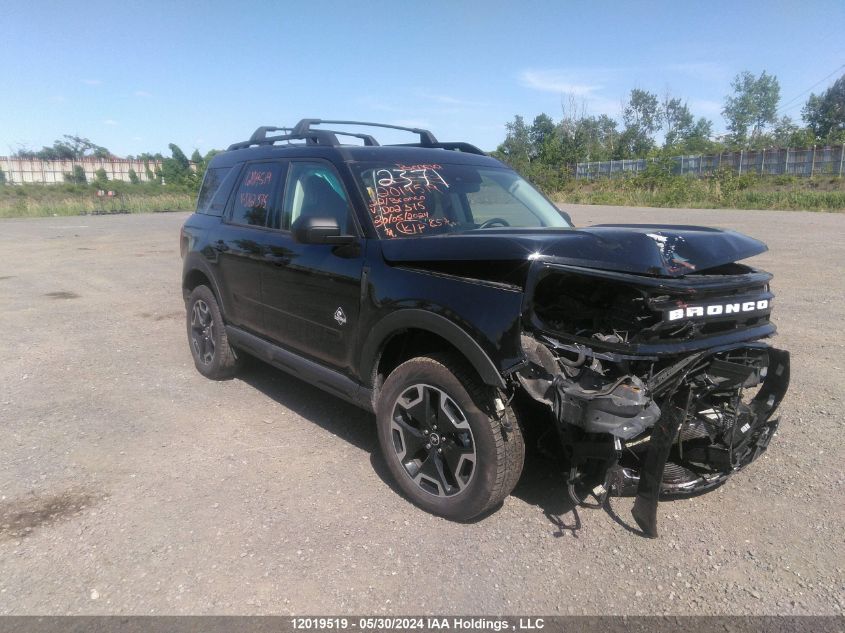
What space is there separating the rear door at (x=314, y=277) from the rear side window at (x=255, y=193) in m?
0.21

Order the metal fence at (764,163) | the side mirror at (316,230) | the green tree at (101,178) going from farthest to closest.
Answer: the green tree at (101,178), the metal fence at (764,163), the side mirror at (316,230)

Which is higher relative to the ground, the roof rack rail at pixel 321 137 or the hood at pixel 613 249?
the roof rack rail at pixel 321 137

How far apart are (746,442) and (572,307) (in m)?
1.12

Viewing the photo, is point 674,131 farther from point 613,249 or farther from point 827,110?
point 613,249

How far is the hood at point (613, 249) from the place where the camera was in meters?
2.63

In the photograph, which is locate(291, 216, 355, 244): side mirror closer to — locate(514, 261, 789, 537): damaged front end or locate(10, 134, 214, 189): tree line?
locate(514, 261, 789, 537): damaged front end

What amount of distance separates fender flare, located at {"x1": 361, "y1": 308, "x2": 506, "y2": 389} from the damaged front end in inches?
6.0

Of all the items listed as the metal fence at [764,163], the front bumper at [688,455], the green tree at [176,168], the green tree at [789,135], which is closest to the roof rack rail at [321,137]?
the front bumper at [688,455]

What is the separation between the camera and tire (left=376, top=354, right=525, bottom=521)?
9.63ft

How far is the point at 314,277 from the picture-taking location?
3863 millimetres

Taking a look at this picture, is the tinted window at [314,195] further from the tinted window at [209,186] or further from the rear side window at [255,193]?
the tinted window at [209,186]

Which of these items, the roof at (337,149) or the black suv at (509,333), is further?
the roof at (337,149)

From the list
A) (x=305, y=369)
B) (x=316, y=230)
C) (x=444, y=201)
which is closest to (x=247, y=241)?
(x=305, y=369)

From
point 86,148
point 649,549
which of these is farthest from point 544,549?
point 86,148
